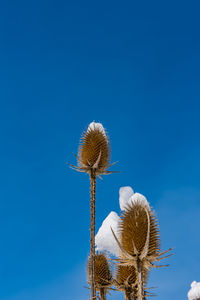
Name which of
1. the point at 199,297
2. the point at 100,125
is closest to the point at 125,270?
the point at 199,297

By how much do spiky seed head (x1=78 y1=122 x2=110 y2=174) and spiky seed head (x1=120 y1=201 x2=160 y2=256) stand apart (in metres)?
6.43

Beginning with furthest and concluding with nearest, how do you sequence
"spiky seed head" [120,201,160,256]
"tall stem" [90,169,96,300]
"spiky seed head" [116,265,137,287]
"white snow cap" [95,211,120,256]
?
"white snow cap" [95,211,120,256] → "tall stem" [90,169,96,300] → "spiky seed head" [116,265,137,287] → "spiky seed head" [120,201,160,256]

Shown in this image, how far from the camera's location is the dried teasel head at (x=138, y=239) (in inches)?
360

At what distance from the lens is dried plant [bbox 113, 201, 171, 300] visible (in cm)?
905

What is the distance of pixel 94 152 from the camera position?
55.6 feet

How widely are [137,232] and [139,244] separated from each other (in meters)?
0.31

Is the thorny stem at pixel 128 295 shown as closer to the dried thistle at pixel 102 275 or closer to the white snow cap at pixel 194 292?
the white snow cap at pixel 194 292

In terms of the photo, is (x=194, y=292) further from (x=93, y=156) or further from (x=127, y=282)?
(x=93, y=156)

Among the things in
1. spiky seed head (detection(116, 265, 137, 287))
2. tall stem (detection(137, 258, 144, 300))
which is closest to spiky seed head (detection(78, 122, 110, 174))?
spiky seed head (detection(116, 265, 137, 287))

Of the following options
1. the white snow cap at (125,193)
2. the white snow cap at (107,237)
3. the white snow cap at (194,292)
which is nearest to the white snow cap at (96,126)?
the white snow cap at (125,193)

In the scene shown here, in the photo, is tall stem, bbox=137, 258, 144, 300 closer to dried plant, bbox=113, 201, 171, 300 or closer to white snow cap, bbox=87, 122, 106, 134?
dried plant, bbox=113, 201, 171, 300

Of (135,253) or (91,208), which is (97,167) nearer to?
(91,208)

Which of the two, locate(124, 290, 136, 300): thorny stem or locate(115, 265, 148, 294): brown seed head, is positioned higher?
locate(115, 265, 148, 294): brown seed head

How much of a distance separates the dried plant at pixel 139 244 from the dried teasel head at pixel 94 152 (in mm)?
6677
